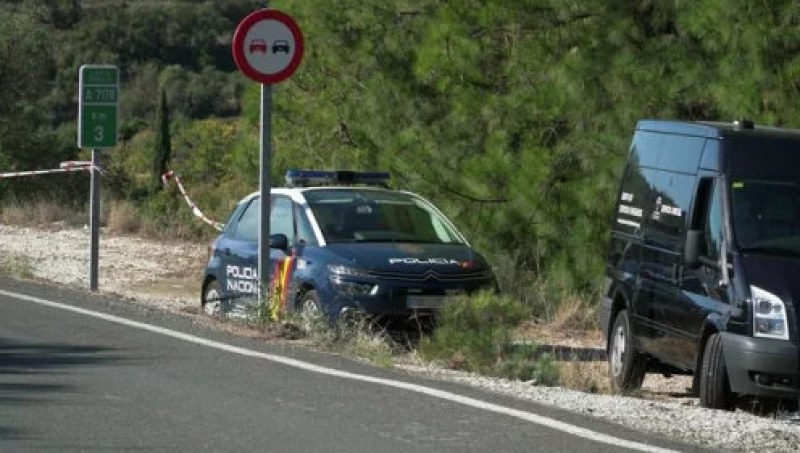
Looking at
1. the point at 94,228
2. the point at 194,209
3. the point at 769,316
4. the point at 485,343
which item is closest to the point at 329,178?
the point at 94,228

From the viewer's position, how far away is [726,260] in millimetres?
11484

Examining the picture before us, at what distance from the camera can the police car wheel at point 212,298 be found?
53.2 ft

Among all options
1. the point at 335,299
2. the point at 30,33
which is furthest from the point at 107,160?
the point at 335,299

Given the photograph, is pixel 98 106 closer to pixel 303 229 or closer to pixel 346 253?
pixel 303 229

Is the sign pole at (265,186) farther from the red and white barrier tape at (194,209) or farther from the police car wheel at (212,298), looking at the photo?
the red and white barrier tape at (194,209)

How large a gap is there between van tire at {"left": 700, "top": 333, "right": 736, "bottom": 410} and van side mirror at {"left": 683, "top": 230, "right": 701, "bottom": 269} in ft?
2.02

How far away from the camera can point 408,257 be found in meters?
14.6

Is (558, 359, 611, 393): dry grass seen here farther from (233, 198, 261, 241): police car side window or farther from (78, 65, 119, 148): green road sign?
(78, 65, 119, 148): green road sign

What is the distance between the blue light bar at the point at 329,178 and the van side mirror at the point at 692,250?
515 centimetres

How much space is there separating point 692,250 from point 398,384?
105 inches

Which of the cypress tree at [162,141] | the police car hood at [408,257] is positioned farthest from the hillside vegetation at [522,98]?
the cypress tree at [162,141]

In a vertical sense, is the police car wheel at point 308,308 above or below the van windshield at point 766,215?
below

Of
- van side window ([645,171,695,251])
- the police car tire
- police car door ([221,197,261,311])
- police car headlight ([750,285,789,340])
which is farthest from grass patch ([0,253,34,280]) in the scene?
police car headlight ([750,285,789,340])

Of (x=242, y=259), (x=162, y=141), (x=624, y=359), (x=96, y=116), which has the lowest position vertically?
(x=624, y=359)
